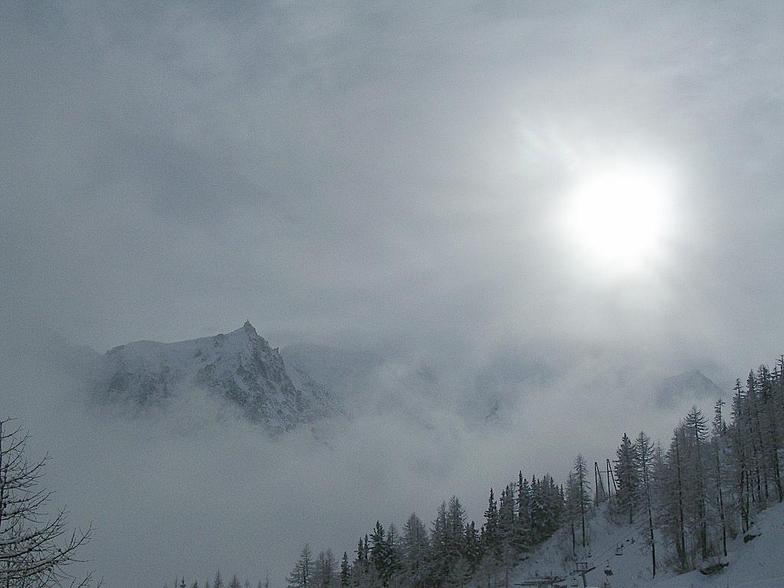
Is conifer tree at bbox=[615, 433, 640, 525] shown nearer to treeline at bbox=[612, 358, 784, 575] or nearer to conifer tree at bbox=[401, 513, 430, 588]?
treeline at bbox=[612, 358, 784, 575]

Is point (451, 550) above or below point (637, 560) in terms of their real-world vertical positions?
above

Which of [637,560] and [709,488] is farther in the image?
[637,560]

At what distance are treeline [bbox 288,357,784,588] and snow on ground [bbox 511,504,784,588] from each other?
146cm

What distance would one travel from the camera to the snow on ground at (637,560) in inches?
1912

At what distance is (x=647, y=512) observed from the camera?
257 feet

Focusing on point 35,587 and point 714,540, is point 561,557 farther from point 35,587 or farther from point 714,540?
point 35,587

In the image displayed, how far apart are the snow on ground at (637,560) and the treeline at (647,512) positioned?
1460 mm

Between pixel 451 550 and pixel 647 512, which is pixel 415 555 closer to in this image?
pixel 451 550

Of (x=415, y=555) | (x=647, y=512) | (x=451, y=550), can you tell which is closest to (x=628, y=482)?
(x=647, y=512)

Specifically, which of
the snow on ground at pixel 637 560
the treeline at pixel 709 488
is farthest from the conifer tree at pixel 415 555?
the treeline at pixel 709 488

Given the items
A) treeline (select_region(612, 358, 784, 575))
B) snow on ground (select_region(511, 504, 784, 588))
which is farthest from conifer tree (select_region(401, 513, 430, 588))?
treeline (select_region(612, 358, 784, 575))

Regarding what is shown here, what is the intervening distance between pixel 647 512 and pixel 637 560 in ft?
19.1

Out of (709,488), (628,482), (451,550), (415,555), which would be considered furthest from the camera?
(628,482)

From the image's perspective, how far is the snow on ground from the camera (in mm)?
48562
